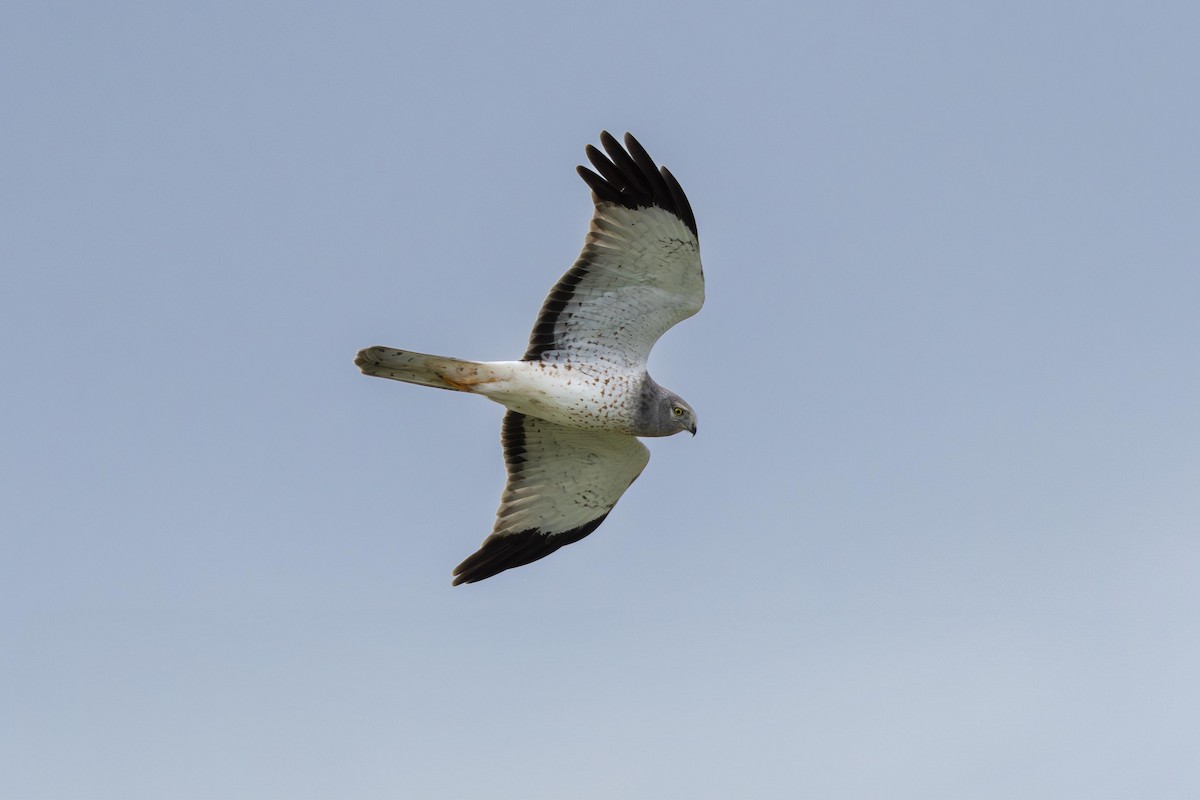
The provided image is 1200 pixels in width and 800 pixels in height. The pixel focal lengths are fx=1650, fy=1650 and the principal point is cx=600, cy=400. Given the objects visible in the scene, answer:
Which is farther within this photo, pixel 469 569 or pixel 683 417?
pixel 469 569

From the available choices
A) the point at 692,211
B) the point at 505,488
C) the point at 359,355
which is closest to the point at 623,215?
the point at 692,211

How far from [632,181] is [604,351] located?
1568 millimetres

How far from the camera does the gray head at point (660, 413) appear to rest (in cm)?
1417

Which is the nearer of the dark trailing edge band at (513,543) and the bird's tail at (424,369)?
the bird's tail at (424,369)

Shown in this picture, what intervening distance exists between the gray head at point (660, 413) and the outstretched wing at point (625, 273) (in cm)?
27

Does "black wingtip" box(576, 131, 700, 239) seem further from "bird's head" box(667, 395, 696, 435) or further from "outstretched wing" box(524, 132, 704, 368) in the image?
"bird's head" box(667, 395, 696, 435)

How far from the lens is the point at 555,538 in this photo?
1555 centimetres

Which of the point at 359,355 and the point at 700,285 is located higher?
the point at 700,285

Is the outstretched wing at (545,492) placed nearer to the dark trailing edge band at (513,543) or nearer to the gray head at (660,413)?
the dark trailing edge band at (513,543)

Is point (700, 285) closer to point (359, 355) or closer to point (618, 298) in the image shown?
point (618, 298)

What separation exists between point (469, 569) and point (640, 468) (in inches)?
72.8

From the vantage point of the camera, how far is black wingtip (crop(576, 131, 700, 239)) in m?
13.3

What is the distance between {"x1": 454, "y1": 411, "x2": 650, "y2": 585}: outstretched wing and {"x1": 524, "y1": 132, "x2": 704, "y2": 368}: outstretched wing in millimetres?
1350

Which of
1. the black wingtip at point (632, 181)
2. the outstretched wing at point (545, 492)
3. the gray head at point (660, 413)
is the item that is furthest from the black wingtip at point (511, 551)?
the black wingtip at point (632, 181)
